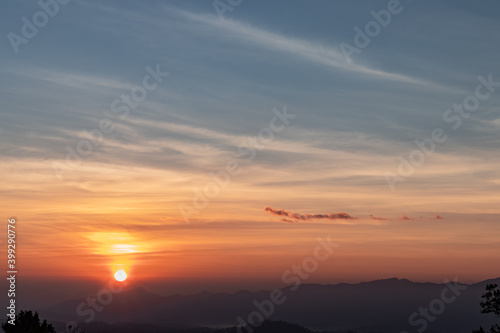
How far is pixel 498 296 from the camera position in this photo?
2741 inches

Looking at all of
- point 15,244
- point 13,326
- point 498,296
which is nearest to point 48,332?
point 13,326

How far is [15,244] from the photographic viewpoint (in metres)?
78.0

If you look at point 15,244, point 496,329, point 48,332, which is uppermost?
point 15,244

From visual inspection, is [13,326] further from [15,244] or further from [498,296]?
[498,296]

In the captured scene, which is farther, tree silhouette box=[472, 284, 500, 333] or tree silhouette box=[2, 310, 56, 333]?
tree silhouette box=[2, 310, 56, 333]

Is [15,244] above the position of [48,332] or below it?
above

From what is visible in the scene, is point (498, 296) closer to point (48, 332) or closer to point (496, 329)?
point (496, 329)

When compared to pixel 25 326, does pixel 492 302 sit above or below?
below

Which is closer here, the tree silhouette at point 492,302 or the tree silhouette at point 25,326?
the tree silhouette at point 492,302

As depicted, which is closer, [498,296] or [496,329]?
[498,296]

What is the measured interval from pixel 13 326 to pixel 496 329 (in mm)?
64715

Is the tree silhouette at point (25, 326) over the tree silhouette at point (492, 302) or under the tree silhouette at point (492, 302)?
over

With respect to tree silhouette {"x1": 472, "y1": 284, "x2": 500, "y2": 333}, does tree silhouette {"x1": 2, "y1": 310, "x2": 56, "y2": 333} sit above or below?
above

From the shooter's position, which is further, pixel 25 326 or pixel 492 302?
pixel 25 326
